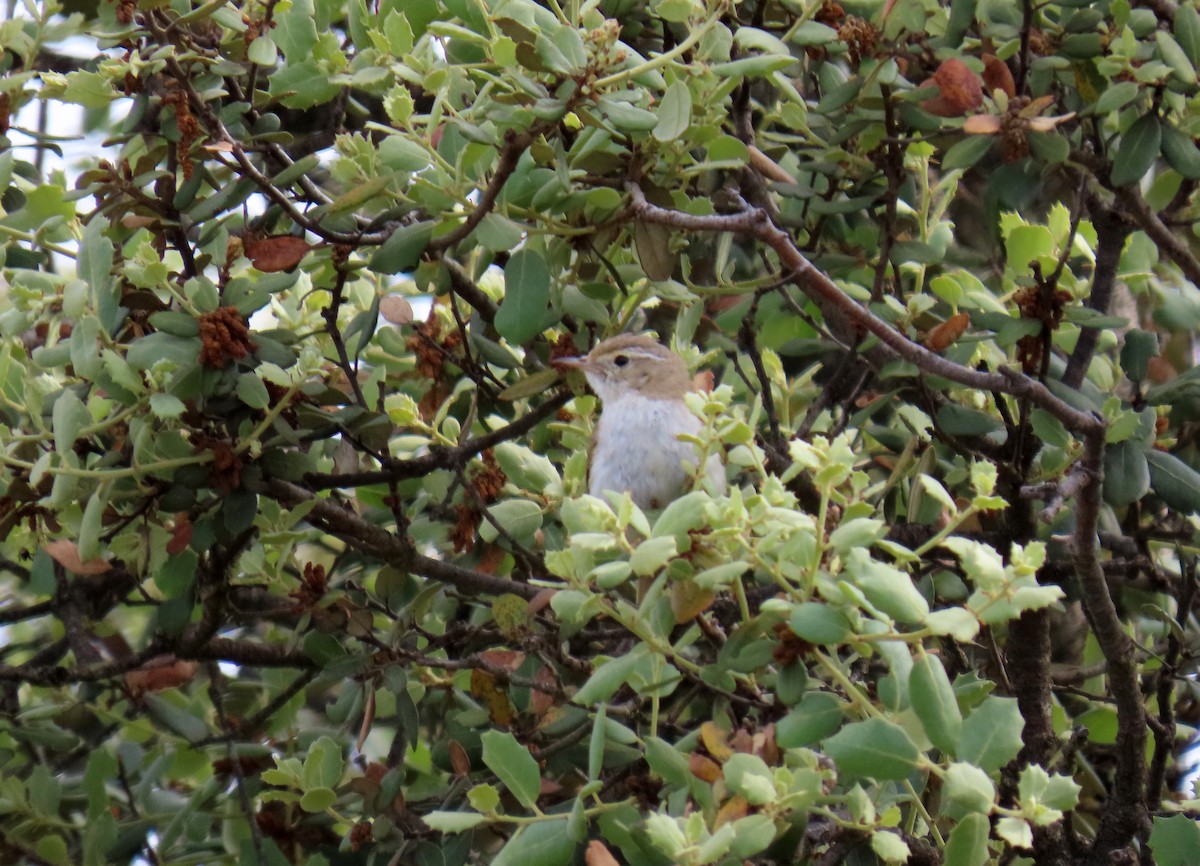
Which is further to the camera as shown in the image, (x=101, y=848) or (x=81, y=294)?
(x=101, y=848)

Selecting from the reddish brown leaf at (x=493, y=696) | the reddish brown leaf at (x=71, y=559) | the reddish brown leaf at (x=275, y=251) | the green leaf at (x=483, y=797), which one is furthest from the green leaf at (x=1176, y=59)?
the reddish brown leaf at (x=71, y=559)

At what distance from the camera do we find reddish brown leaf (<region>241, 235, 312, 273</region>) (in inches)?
124

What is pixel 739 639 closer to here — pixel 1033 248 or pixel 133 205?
pixel 1033 248

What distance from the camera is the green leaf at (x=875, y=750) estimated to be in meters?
2.15

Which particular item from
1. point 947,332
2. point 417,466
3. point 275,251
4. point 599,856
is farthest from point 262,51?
point 599,856

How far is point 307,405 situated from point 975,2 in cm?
209

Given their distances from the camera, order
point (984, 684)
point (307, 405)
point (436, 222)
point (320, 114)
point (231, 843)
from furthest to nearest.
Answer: point (320, 114)
point (231, 843)
point (307, 405)
point (436, 222)
point (984, 684)

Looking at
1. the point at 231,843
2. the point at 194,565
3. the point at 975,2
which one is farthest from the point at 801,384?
the point at 231,843

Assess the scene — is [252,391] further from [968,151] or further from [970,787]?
[968,151]

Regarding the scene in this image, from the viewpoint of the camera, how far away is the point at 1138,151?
11.5 feet

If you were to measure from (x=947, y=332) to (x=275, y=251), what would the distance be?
1.61 m

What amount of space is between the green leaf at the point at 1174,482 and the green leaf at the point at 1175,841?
3.11 feet

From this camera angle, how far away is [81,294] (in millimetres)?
2887

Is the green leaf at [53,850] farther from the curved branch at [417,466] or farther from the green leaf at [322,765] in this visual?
the curved branch at [417,466]
